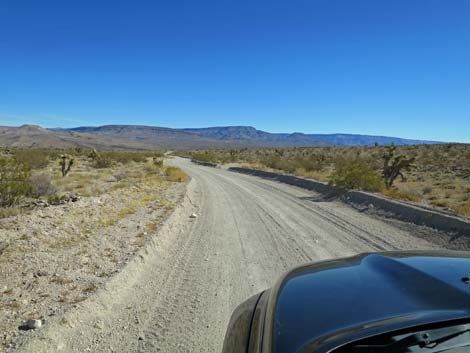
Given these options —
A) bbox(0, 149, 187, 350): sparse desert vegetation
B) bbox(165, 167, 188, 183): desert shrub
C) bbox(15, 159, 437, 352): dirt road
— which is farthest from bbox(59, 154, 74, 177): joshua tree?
bbox(15, 159, 437, 352): dirt road

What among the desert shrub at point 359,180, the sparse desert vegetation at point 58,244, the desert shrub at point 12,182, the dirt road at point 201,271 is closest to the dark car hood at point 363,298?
the dirt road at point 201,271

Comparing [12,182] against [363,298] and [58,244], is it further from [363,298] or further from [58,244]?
[363,298]

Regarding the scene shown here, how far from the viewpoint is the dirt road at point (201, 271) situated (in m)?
4.14

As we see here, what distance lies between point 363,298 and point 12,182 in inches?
487

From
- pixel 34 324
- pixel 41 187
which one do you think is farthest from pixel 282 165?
pixel 34 324

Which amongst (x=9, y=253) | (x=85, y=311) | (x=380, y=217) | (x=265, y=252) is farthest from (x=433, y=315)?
(x=380, y=217)

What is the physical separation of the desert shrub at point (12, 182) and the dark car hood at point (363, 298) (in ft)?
37.5

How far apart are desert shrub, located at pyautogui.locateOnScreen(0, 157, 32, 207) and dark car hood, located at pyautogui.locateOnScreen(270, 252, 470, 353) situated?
37.5ft

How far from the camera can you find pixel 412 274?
2512 mm

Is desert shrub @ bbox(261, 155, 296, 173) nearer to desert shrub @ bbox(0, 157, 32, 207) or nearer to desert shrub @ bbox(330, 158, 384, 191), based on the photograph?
desert shrub @ bbox(330, 158, 384, 191)

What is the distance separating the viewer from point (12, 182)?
11.5 metres

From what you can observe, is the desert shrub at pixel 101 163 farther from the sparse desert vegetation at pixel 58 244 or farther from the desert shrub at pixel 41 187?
the sparse desert vegetation at pixel 58 244

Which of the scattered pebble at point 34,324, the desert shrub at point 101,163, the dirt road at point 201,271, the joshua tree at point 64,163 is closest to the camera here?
the scattered pebble at point 34,324

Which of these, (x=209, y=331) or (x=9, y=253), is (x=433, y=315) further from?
(x=9, y=253)
